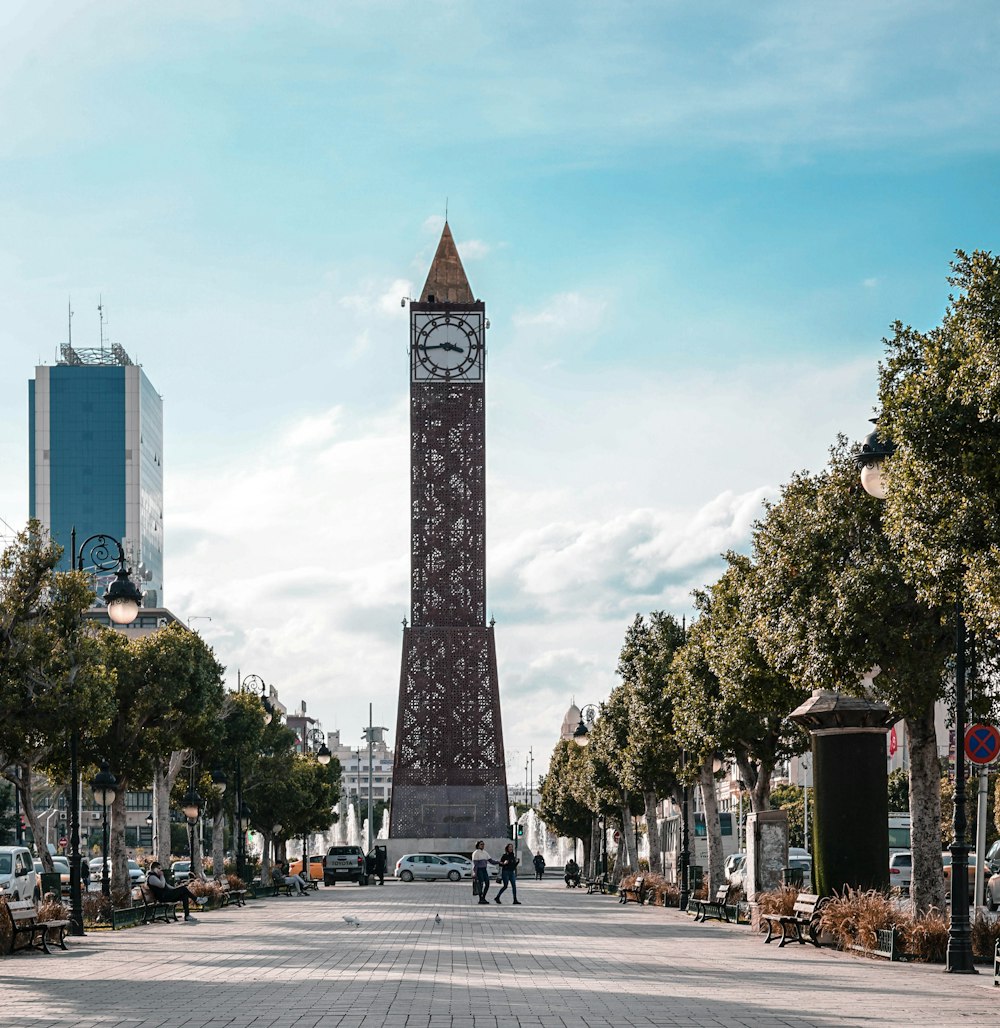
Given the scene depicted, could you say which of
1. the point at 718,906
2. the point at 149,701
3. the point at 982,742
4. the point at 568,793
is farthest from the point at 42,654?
the point at 568,793

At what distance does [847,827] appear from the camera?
25.1 metres

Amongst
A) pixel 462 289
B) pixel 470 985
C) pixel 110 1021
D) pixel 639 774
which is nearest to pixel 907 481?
pixel 470 985

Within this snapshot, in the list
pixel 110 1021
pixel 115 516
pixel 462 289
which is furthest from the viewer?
pixel 115 516

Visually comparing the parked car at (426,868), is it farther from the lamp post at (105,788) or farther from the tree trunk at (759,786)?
the tree trunk at (759,786)

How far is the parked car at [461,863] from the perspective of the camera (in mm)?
75375

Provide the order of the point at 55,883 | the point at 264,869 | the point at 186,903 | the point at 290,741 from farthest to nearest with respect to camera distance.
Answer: the point at 290,741 → the point at 264,869 → the point at 55,883 → the point at 186,903

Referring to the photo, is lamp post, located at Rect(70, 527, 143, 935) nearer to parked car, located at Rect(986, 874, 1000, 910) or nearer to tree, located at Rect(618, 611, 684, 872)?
tree, located at Rect(618, 611, 684, 872)

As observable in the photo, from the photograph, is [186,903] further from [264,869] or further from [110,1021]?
[264,869]

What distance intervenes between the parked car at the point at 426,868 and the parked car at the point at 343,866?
2562 millimetres

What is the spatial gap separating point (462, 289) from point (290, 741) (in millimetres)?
30340

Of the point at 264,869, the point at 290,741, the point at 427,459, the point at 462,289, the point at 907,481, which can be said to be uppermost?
the point at 462,289

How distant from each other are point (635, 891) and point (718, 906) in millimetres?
13754

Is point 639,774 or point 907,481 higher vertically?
point 907,481

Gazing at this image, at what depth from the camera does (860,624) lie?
73.4 ft
